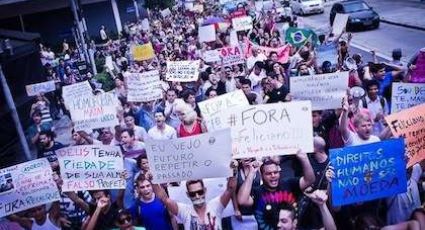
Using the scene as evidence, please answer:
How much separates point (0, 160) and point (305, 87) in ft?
30.3

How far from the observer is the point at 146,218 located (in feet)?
17.5

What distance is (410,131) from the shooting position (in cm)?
515

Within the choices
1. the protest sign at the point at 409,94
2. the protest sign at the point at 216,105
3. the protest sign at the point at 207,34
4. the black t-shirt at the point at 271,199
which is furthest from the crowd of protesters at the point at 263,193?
the protest sign at the point at 207,34

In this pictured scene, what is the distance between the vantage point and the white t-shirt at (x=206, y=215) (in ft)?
16.2

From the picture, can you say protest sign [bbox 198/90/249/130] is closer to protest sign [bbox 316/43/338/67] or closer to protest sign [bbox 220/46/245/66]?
protest sign [bbox 316/43/338/67]

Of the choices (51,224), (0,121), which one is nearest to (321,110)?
(51,224)

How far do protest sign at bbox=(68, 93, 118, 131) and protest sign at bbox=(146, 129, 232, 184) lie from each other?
2.76 metres

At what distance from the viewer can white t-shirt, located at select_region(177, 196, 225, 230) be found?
4.94 metres

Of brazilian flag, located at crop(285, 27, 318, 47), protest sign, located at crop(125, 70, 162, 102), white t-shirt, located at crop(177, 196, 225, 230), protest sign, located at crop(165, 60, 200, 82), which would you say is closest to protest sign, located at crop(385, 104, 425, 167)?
white t-shirt, located at crop(177, 196, 225, 230)

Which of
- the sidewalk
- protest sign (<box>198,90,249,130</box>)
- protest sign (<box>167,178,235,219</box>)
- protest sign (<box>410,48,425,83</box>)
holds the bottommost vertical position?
the sidewalk

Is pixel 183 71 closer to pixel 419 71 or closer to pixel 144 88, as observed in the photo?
pixel 144 88

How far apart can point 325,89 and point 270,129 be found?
1.84 metres

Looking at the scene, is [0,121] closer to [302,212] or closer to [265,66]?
[265,66]

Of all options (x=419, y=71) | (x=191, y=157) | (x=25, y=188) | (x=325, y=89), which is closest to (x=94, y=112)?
(x=25, y=188)
